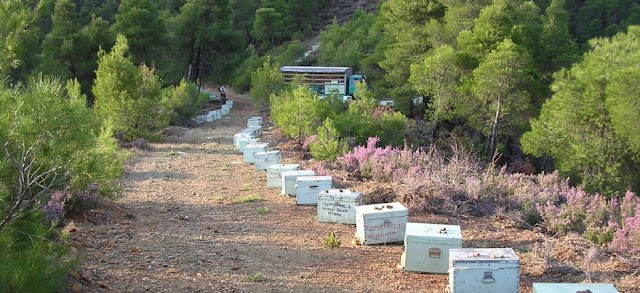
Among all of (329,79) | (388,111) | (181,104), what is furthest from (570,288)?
(329,79)

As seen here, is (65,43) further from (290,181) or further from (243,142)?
(290,181)

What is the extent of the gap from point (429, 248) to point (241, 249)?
7.89ft

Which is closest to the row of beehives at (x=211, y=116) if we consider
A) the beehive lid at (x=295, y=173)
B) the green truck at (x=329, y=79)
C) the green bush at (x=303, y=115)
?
the green truck at (x=329, y=79)

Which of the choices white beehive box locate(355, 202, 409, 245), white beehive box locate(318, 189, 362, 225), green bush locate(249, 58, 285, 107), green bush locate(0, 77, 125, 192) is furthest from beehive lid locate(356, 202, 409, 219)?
green bush locate(249, 58, 285, 107)

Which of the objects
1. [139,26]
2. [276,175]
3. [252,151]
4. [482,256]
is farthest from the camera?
[139,26]

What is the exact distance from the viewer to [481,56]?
22.0m

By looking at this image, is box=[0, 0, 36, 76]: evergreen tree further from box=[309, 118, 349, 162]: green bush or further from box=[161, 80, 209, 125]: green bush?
box=[161, 80, 209, 125]: green bush

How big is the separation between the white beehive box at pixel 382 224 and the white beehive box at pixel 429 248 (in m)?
0.90

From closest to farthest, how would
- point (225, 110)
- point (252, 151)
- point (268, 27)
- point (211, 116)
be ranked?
point (252, 151) < point (211, 116) < point (225, 110) < point (268, 27)

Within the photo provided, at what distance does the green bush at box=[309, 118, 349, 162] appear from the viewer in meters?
14.7

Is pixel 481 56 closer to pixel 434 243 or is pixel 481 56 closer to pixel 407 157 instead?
pixel 407 157

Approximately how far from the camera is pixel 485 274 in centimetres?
582

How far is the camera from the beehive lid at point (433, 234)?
6.69m

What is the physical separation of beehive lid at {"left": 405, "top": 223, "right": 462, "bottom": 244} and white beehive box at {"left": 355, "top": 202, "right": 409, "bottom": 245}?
0.78 m
